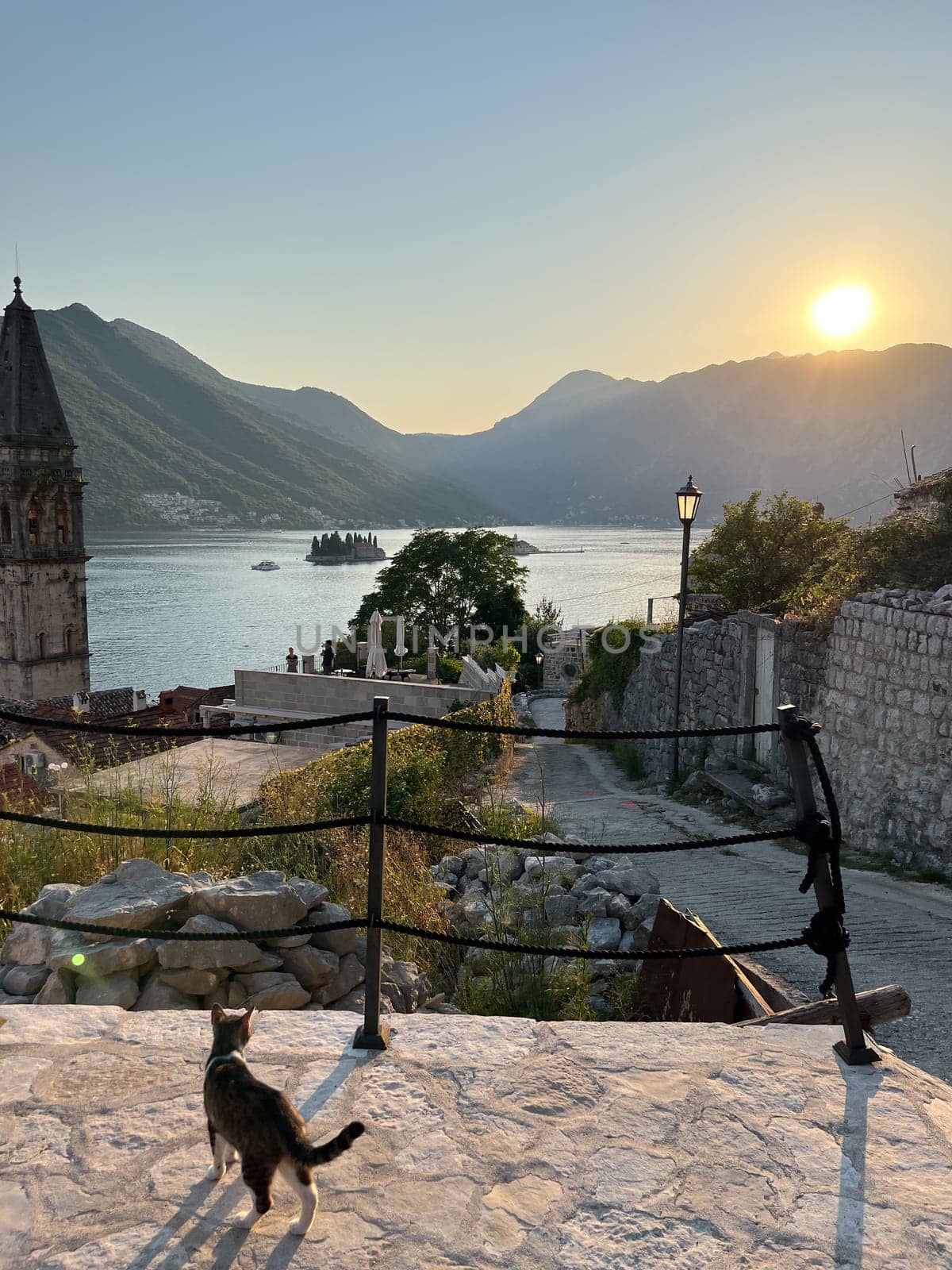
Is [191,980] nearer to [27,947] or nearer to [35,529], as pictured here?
[27,947]

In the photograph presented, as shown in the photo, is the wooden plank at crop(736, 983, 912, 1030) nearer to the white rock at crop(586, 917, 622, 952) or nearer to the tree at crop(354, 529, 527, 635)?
the white rock at crop(586, 917, 622, 952)

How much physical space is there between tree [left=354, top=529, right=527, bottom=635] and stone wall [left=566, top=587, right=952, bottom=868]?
32.5m

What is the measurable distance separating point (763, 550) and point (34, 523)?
45792 millimetres

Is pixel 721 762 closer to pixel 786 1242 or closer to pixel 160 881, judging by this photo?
pixel 160 881

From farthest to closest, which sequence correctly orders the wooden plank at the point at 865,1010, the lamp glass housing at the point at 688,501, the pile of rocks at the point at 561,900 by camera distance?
the lamp glass housing at the point at 688,501, the pile of rocks at the point at 561,900, the wooden plank at the point at 865,1010

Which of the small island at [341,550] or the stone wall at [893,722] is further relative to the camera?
the small island at [341,550]

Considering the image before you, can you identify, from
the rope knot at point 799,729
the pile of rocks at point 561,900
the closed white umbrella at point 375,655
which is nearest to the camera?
the rope knot at point 799,729

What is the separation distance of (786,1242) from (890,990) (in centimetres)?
177

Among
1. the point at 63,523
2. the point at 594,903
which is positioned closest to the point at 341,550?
the point at 63,523

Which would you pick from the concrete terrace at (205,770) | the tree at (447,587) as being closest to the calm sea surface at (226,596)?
the tree at (447,587)

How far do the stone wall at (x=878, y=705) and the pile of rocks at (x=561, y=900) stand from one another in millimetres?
3263

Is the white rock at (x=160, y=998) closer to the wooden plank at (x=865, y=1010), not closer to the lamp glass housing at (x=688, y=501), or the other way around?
the wooden plank at (x=865, y=1010)

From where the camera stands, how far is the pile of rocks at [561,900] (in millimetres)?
5402

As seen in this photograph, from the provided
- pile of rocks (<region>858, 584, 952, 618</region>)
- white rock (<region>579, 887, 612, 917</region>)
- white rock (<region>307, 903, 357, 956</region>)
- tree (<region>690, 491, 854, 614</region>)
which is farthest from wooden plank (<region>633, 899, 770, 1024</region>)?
tree (<region>690, 491, 854, 614</region>)
